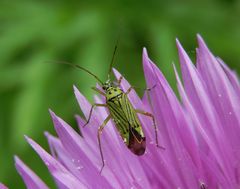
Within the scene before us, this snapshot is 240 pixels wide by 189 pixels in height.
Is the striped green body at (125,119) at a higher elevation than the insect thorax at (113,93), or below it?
below

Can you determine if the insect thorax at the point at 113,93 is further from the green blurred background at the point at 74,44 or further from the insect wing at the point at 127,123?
the green blurred background at the point at 74,44

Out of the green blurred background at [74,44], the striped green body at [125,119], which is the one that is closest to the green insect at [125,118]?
the striped green body at [125,119]

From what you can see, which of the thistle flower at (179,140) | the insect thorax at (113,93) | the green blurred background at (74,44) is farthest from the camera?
the green blurred background at (74,44)

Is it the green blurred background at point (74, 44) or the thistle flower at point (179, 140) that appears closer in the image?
the thistle flower at point (179, 140)

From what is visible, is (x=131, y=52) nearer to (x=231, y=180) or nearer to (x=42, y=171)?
(x=42, y=171)

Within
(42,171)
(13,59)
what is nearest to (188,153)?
(42,171)

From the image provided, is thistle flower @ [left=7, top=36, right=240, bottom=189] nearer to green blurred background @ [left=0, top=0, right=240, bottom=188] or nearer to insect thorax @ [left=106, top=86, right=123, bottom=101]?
insect thorax @ [left=106, top=86, right=123, bottom=101]

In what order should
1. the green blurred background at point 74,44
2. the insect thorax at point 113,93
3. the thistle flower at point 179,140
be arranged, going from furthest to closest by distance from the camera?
the green blurred background at point 74,44 < the insect thorax at point 113,93 < the thistle flower at point 179,140
